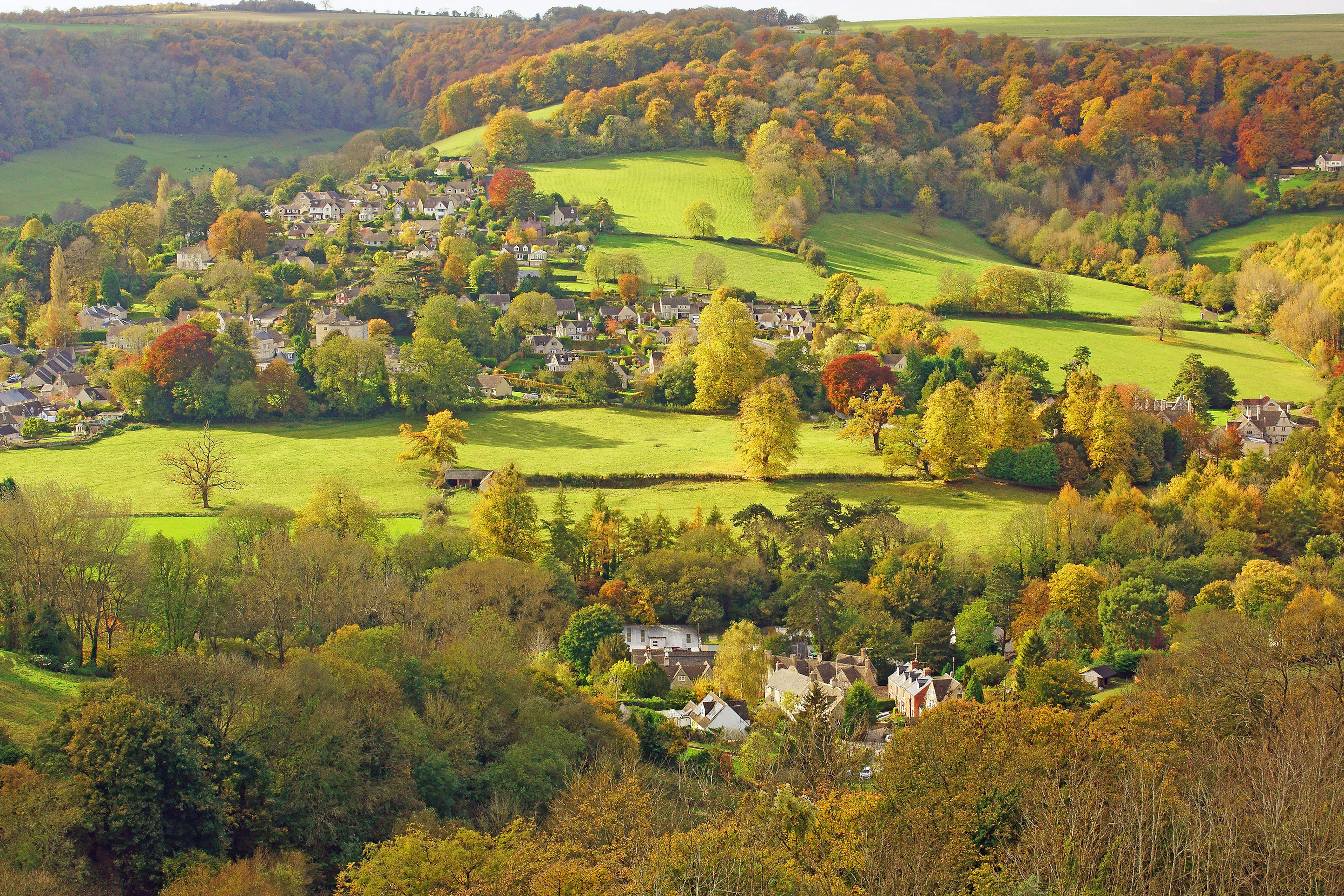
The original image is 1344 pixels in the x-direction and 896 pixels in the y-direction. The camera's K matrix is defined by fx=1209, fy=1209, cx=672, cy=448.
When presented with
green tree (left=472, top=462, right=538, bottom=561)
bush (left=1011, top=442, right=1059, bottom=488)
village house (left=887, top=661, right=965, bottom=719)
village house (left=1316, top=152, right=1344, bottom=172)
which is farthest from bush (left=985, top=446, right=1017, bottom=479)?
village house (left=1316, top=152, right=1344, bottom=172)

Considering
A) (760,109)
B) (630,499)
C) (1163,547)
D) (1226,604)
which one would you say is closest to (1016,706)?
(1226,604)

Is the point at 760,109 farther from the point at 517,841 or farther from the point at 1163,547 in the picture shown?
the point at 517,841

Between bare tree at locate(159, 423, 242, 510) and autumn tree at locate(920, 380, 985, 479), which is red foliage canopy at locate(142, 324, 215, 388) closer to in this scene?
bare tree at locate(159, 423, 242, 510)

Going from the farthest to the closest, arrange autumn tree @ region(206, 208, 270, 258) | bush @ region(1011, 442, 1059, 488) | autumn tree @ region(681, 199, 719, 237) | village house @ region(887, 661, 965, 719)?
1. autumn tree @ region(681, 199, 719, 237)
2. autumn tree @ region(206, 208, 270, 258)
3. bush @ region(1011, 442, 1059, 488)
4. village house @ region(887, 661, 965, 719)

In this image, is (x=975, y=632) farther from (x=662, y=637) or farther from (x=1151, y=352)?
(x=1151, y=352)

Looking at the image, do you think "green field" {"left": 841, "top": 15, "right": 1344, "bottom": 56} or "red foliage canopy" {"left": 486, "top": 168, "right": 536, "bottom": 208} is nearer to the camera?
"red foliage canopy" {"left": 486, "top": 168, "right": 536, "bottom": 208}

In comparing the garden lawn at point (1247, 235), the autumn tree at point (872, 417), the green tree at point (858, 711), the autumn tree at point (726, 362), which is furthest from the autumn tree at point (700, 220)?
the green tree at point (858, 711)
